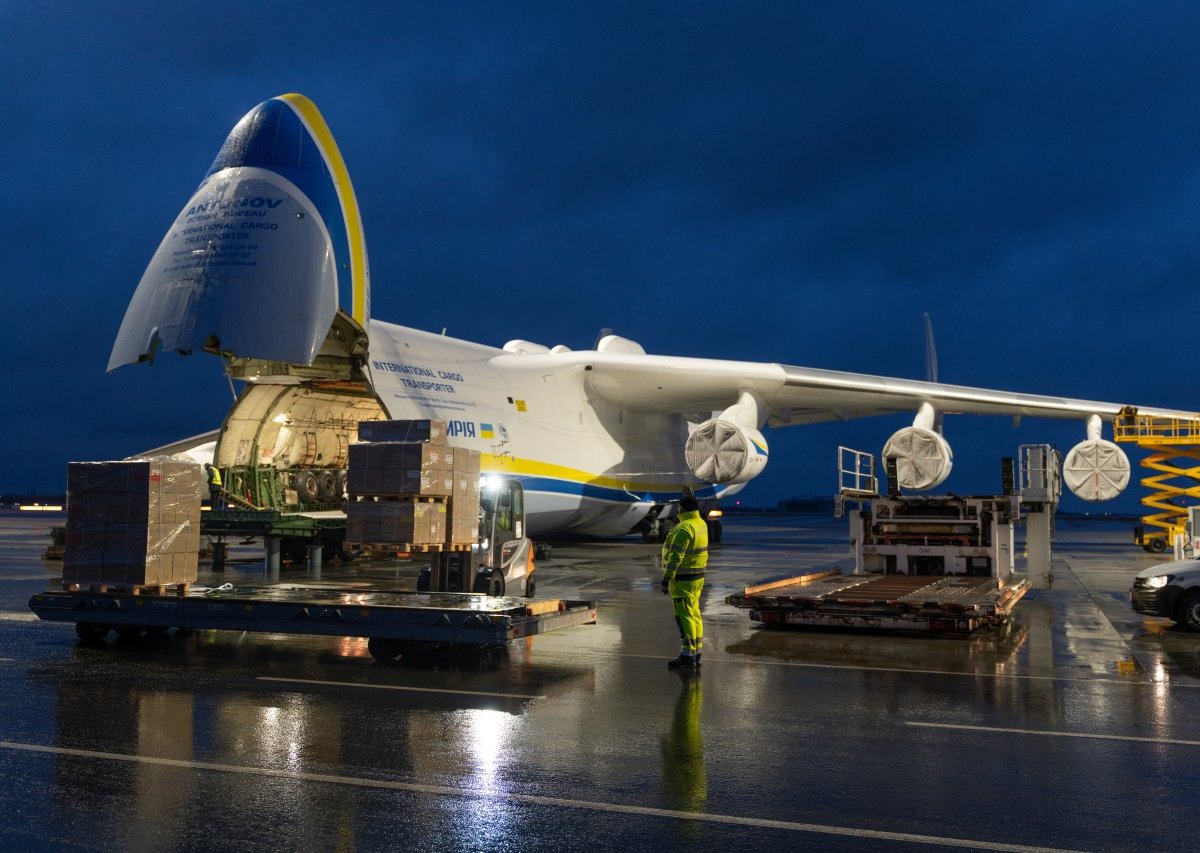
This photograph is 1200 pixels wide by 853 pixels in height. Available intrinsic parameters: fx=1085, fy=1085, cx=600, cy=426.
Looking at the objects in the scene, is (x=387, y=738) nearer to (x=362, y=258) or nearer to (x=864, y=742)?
(x=864, y=742)

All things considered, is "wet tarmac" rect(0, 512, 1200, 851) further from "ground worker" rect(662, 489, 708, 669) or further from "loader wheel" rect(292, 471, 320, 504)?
"loader wheel" rect(292, 471, 320, 504)

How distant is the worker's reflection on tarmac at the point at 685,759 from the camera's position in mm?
5363

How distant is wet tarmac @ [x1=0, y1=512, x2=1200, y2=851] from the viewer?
4855mm

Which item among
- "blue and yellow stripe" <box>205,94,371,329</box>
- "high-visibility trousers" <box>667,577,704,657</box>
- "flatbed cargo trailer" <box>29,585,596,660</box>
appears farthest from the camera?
"blue and yellow stripe" <box>205,94,371,329</box>

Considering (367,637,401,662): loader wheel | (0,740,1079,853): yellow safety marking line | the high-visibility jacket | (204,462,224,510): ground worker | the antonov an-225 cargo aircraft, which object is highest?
the antonov an-225 cargo aircraft

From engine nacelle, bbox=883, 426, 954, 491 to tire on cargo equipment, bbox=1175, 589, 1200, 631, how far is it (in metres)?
7.84

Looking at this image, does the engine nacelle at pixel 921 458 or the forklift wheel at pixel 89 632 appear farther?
the engine nacelle at pixel 921 458

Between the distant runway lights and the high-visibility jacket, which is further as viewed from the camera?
the distant runway lights

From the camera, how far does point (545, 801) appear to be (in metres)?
5.28

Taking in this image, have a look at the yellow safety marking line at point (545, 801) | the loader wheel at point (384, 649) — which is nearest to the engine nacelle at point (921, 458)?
the loader wheel at point (384, 649)

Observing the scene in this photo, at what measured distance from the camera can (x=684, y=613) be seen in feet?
31.1

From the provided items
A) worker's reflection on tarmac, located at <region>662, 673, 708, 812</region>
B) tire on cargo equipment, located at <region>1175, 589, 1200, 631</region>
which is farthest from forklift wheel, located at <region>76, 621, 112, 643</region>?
tire on cargo equipment, located at <region>1175, 589, 1200, 631</region>

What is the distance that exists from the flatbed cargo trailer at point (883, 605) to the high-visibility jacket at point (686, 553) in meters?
2.61

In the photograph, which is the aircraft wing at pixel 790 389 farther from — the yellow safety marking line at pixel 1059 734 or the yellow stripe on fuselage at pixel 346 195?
the yellow safety marking line at pixel 1059 734
